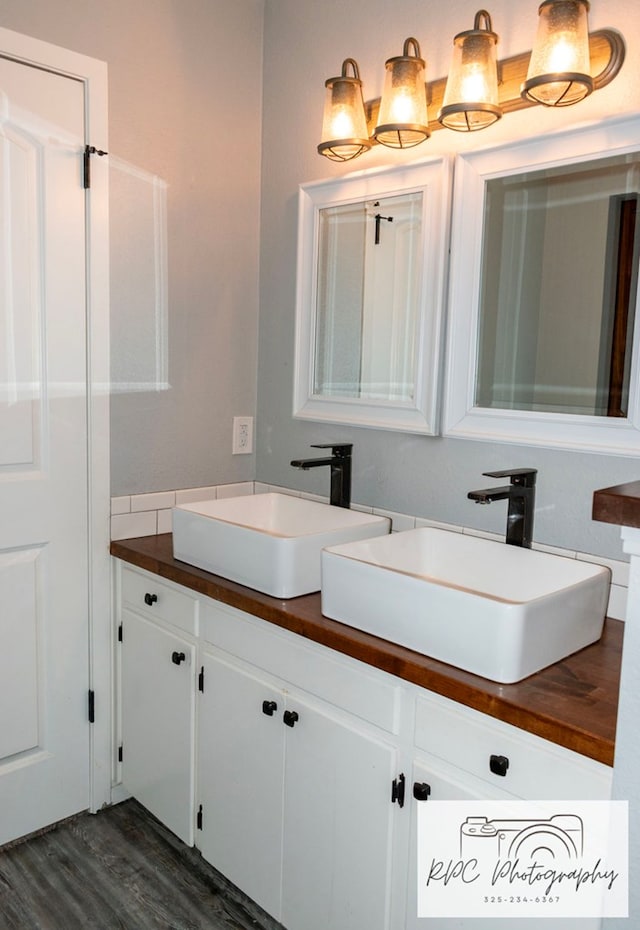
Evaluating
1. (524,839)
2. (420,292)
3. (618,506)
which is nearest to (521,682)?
(524,839)

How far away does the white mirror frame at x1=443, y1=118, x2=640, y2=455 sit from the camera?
5.08 ft

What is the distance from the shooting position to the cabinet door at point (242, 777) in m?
1.74

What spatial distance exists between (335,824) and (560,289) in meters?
1.25

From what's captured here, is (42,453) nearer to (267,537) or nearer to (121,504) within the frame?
(121,504)

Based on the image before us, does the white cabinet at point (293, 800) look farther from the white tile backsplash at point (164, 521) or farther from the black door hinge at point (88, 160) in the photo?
the black door hinge at point (88, 160)

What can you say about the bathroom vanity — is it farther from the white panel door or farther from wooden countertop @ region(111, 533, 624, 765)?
the white panel door

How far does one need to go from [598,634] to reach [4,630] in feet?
4.94

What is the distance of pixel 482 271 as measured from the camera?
1.80 metres

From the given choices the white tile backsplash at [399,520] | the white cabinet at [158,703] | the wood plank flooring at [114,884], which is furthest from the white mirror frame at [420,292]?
the wood plank flooring at [114,884]

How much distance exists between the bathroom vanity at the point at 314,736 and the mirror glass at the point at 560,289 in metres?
0.54

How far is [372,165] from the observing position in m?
2.06

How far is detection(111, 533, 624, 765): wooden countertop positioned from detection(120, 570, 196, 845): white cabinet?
32 cm

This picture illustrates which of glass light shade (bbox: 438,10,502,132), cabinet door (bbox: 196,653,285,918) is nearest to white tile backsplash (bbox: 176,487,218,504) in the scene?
cabinet door (bbox: 196,653,285,918)

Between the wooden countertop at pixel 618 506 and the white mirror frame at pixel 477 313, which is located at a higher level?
the white mirror frame at pixel 477 313
